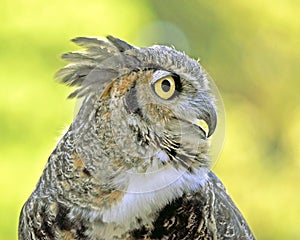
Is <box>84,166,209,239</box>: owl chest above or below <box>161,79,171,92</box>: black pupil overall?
below

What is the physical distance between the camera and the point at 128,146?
171 centimetres

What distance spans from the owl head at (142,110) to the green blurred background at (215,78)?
2.10 m

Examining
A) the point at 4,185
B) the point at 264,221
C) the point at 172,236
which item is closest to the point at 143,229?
the point at 172,236

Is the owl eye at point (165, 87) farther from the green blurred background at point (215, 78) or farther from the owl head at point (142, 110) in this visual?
the green blurred background at point (215, 78)

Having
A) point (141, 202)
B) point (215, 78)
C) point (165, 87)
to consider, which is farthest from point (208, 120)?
point (215, 78)

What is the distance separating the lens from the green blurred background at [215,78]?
3.99 m

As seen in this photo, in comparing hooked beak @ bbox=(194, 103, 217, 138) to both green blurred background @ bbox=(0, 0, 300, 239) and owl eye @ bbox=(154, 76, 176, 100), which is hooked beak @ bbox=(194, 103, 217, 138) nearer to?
owl eye @ bbox=(154, 76, 176, 100)

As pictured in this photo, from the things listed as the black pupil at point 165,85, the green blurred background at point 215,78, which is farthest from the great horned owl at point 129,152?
the green blurred background at point 215,78

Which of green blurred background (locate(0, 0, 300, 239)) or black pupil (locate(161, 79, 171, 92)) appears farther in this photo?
green blurred background (locate(0, 0, 300, 239))

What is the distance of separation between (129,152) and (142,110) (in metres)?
0.11

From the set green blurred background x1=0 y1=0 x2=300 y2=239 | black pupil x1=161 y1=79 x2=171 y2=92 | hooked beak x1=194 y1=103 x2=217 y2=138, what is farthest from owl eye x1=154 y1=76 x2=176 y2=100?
green blurred background x1=0 y1=0 x2=300 y2=239

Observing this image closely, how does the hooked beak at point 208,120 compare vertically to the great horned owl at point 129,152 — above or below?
above

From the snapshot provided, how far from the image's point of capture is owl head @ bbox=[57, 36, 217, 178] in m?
1.69

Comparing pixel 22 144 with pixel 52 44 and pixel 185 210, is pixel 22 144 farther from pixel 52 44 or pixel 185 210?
pixel 185 210
